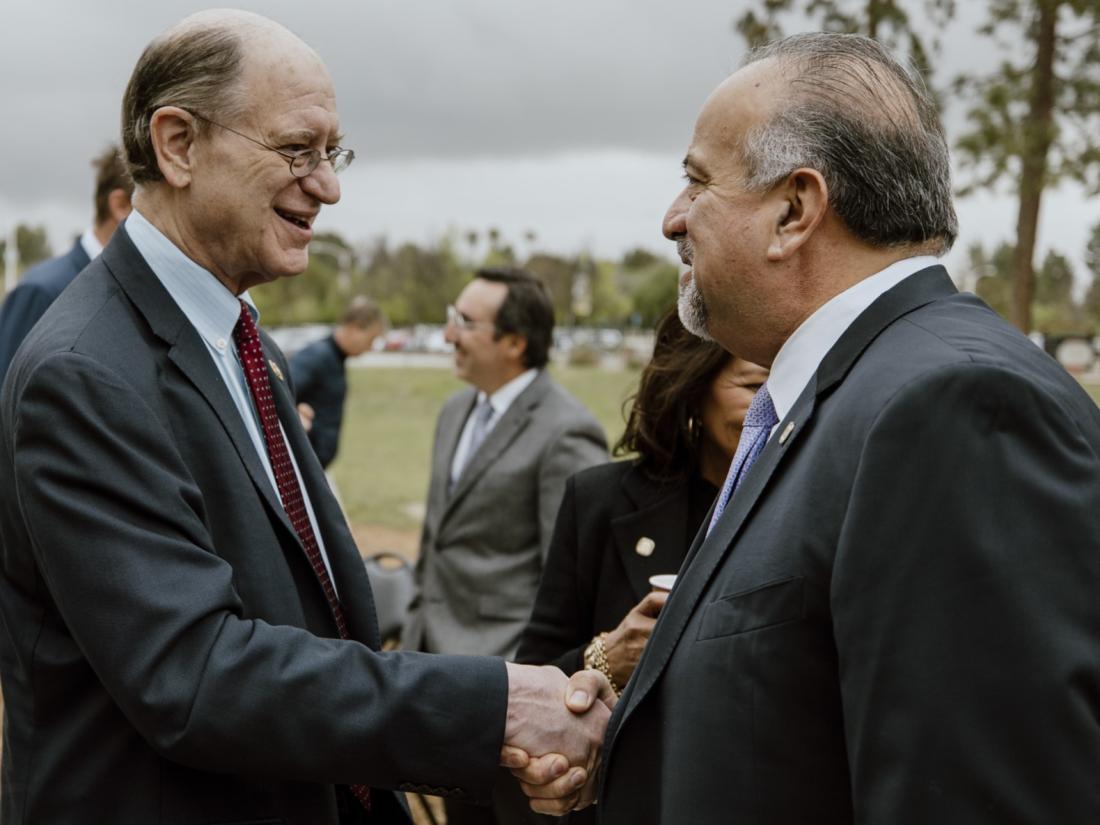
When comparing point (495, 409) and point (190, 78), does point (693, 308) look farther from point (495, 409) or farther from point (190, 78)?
point (495, 409)

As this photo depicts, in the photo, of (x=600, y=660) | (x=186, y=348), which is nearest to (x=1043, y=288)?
(x=600, y=660)

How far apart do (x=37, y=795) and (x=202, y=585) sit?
0.51 meters

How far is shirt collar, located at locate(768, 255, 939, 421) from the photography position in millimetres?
1868

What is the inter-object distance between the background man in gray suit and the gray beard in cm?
257

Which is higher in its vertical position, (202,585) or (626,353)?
(202,585)

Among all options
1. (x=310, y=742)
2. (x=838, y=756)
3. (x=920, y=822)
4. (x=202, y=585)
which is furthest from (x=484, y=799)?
(x=920, y=822)

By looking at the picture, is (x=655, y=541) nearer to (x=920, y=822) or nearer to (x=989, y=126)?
(x=920, y=822)

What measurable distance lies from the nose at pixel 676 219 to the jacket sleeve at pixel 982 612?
0.78 metres

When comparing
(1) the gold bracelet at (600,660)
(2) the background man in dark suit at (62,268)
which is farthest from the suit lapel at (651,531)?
(2) the background man in dark suit at (62,268)

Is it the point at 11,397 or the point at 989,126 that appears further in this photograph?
the point at 989,126

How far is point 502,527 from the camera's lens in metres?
5.07

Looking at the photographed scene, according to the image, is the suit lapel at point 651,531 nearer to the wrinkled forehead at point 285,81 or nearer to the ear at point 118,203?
the wrinkled forehead at point 285,81

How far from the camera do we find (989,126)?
8.20 meters

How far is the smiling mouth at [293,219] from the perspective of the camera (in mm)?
2492
